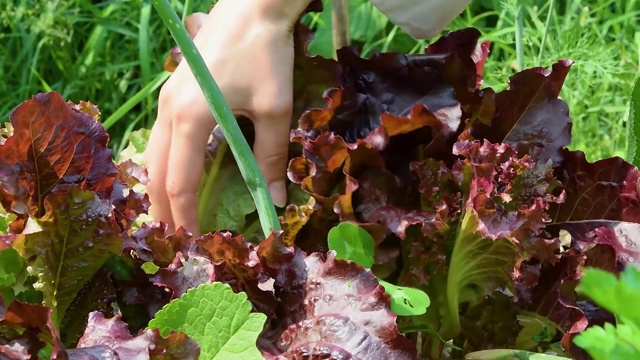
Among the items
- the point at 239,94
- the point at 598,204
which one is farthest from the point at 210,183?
the point at 598,204

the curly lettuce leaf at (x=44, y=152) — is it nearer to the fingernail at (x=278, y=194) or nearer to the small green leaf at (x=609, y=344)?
the fingernail at (x=278, y=194)

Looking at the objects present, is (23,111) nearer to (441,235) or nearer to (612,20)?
(441,235)

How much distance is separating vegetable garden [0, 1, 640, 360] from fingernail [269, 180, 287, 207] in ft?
0.07

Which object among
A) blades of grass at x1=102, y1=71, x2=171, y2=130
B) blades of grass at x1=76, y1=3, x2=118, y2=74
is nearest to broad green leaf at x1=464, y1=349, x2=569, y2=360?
blades of grass at x1=102, y1=71, x2=171, y2=130

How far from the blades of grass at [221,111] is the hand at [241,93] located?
0.16 meters

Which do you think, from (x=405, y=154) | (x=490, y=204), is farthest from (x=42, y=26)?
(x=490, y=204)

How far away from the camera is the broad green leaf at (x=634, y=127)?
988mm

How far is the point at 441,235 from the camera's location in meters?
0.89

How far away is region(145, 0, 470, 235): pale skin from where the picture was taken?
93 centimetres

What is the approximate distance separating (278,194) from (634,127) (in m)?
0.48

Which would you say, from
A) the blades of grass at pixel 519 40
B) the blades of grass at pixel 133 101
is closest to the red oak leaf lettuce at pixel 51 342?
the blades of grass at pixel 519 40

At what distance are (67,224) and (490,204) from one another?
44cm

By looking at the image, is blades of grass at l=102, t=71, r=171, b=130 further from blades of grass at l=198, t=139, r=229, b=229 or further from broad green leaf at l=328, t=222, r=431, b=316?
broad green leaf at l=328, t=222, r=431, b=316

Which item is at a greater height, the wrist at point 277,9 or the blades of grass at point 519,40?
the wrist at point 277,9
